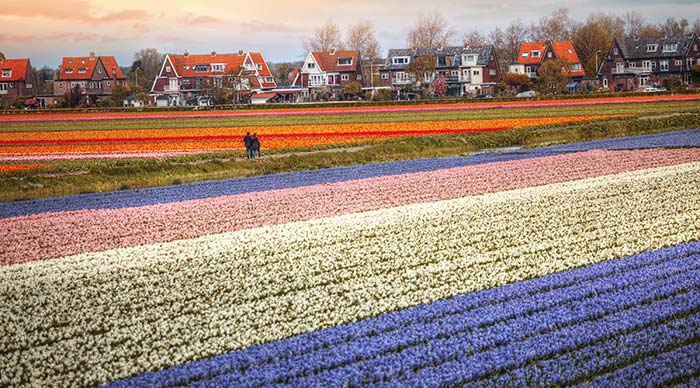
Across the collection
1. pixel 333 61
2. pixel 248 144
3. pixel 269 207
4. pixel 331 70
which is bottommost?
pixel 269 207

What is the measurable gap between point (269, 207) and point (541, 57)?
124 metres

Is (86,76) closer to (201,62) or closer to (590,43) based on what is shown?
(201,62)

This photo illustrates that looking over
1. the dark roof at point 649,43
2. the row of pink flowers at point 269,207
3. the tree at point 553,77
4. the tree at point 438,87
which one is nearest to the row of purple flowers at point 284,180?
the row of pink flowers at point 269,207

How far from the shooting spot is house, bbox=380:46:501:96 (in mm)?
133025

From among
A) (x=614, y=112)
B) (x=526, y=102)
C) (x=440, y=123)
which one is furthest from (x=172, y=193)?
(x=526, y=102)

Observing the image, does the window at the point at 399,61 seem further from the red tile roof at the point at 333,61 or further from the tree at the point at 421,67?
the red tile roof at the point at 333,61

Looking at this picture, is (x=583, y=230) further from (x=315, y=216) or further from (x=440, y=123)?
(x=440, y=123)

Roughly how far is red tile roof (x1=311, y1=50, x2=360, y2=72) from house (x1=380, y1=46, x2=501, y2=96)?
5666 mm

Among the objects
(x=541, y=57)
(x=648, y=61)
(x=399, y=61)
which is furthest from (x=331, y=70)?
(x=648, y=61)

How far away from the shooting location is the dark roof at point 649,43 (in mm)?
132600

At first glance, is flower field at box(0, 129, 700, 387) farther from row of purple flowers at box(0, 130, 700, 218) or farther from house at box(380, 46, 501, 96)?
house at box(380, 46, 501, 96)

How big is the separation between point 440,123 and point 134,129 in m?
23.3

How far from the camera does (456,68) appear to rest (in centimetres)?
13462

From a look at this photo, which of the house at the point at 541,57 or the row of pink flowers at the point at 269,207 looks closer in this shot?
the row of pink flowers at the point at 269,207
